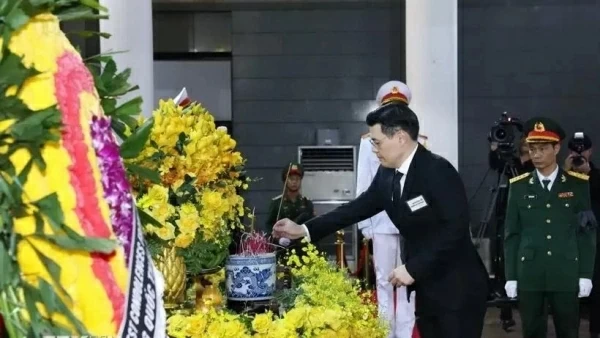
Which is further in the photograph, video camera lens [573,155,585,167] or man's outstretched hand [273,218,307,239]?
video camera lens [573,155,585,167]

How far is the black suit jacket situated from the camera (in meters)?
3.30

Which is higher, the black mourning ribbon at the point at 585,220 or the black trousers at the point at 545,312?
the black mourning ribbon at the point at 585,220

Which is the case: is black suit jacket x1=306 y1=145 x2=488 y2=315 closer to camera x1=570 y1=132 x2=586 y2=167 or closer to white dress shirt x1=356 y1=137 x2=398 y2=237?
white dress shirt x1=356 y1=137 x2=398 y2=237

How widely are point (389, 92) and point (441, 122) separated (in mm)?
424

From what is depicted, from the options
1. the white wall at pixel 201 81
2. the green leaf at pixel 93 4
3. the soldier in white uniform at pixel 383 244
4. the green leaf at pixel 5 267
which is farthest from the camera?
the white wall at pixel 201 81

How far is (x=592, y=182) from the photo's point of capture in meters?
6.40

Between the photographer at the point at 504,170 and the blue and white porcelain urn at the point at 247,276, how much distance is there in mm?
3899

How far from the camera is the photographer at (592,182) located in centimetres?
607

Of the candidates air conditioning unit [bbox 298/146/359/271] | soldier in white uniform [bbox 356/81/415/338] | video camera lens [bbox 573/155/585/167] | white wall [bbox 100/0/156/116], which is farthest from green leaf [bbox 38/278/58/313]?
air conditioning unit [bbox 298/146/359/271]

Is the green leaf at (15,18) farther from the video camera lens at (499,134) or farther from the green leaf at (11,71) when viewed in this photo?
the video camera lens at (499,134)

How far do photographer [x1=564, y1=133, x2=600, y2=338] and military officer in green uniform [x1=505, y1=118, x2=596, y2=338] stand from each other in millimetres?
1398

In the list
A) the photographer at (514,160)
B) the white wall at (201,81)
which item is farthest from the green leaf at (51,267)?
the white wall at (201,81)

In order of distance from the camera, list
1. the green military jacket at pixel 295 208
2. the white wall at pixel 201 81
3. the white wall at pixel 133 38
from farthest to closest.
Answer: the white wall at pixel 201 81 → the green military jacket at pixel 295 208 → the white wall at pixel 133 38

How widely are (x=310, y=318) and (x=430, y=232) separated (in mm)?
778
